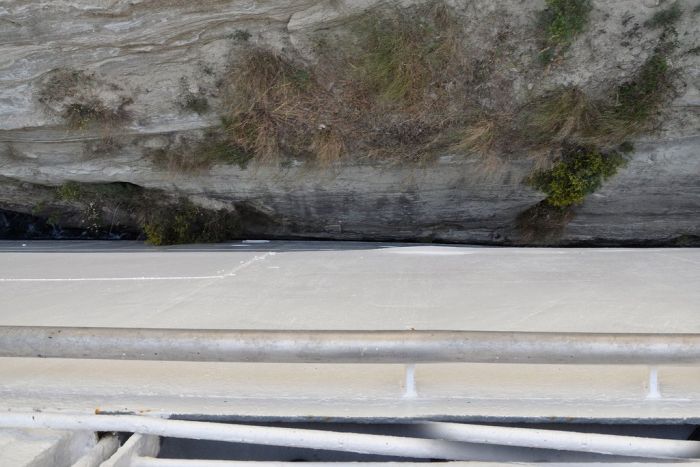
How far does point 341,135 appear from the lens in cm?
523

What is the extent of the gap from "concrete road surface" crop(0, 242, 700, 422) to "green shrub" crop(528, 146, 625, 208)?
40.4 inches

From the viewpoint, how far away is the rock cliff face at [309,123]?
452 centimetres

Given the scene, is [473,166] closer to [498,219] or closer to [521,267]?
[498,219]

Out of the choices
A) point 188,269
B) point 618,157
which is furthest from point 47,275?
point 618,157

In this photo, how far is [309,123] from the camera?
514 cm

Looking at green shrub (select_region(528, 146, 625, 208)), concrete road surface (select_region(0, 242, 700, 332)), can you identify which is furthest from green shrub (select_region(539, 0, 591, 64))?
concrete road surface (select_region(0, 242, 700, 332))

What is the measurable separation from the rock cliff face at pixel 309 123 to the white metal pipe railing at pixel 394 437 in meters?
3.67

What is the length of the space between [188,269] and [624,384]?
322cm

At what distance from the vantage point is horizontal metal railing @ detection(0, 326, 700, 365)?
5.42ft

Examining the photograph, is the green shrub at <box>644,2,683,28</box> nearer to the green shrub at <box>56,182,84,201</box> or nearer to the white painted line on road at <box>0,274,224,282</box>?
the white painted line on road at <box>0,274,224,282</box>

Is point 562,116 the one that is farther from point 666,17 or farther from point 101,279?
point 101,279

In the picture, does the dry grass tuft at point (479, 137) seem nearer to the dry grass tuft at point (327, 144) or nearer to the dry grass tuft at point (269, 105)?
the dry grass tuft at point (327, 144)

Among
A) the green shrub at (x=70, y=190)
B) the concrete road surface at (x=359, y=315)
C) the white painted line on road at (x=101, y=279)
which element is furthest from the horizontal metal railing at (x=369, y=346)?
the green shrub at (x=70, y=190)

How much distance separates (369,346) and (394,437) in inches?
11.4
